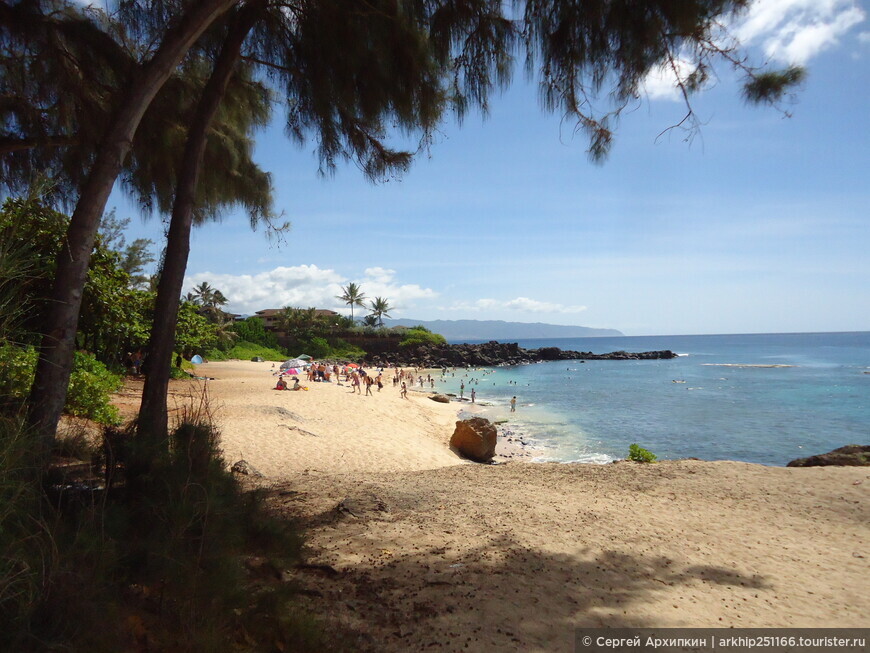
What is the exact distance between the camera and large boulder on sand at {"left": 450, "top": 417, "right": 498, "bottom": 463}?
561 inches

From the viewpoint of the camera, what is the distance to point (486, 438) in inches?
561

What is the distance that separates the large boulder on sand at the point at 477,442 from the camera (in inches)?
561

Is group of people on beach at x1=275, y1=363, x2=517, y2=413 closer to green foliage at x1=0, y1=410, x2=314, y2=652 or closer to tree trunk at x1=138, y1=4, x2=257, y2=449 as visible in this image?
tree trunk at x1=138, y1=4, x2=257, y2=449

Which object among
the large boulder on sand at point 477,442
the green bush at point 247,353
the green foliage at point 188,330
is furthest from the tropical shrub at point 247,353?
the large boulder on sand at point 477,442

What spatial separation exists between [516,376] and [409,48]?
44359mm

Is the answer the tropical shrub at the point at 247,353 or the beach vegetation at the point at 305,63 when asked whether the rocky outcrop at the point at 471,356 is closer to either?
the tropical shrub at the point at 247,353

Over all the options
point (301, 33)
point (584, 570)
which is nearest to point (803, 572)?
point (584, 570)

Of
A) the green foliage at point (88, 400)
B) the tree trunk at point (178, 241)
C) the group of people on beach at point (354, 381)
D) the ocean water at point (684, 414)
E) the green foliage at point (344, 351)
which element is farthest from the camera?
the green foliage at point (344, 351)

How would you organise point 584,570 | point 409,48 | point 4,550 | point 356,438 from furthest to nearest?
point 356,438, point 409,48, point 584,570, point 4,550

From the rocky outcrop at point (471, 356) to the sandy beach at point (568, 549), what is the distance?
43090 millimetres

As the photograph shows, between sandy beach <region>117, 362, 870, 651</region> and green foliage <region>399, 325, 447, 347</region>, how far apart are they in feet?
175

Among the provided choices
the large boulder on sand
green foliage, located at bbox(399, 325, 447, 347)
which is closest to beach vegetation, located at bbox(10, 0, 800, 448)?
the large boulder on sand

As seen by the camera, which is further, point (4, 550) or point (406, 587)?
point (406, 587)

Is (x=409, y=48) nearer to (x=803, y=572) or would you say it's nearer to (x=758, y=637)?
(x=758, y=637)
